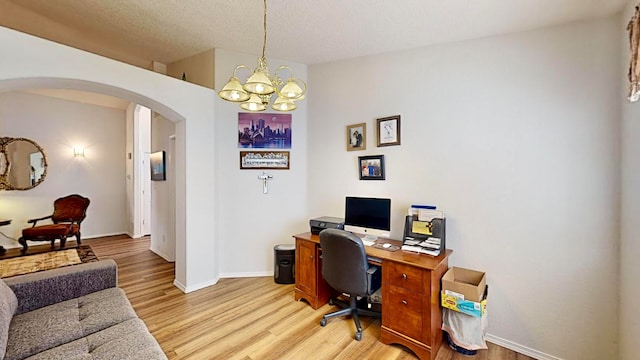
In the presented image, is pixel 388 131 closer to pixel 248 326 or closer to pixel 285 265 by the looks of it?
pixel 285 265

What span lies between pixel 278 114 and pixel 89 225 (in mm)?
5418

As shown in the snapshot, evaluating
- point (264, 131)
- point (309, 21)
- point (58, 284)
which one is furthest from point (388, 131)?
point (58, 284)

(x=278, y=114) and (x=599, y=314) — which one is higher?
(x=278, y=114)

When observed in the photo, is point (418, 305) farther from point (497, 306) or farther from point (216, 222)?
point (216, 222)

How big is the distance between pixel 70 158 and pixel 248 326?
229 inches

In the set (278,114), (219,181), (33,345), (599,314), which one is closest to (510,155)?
(599,314)

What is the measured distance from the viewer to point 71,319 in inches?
64.3

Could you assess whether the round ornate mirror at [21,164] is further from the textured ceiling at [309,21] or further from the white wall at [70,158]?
the textured ceiling at [309,21]

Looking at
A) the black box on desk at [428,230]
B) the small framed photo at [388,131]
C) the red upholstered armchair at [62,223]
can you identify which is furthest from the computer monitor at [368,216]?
the red upholstered armchair at [62,223]

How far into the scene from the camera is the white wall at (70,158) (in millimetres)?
4879

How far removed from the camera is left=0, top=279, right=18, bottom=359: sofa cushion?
50.6 inches

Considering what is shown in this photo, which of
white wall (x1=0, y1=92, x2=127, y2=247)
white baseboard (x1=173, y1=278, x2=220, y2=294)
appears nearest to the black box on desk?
white baseboard (x1=173, y1=278, x2=220, y2=294)

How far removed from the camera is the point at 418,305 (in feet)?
6.60

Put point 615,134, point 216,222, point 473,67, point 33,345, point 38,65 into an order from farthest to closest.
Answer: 1. point 216,222
2. point 473,67
3. point 38,65
4. point 615,134
5. point 33,345
